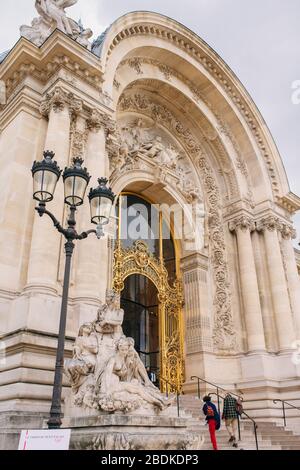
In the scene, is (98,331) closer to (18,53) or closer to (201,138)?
(18,53)

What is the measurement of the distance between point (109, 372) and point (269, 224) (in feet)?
36.0

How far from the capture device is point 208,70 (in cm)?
1578

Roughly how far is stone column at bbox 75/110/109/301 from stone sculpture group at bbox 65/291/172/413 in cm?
191

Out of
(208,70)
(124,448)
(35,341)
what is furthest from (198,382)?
(208,70)

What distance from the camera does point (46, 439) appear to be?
3.23m

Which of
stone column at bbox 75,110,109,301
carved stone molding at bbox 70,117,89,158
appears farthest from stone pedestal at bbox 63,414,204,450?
carved stone molding at bbox 70,117,89,158

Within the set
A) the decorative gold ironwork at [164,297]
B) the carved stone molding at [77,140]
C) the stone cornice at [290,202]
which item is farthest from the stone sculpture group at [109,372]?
the stone cornice at [290,202]

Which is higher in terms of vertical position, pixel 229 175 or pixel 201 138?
pixel 201 138

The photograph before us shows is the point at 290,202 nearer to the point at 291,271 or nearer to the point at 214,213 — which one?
the point at 291,271

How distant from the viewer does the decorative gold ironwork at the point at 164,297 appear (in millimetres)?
12594

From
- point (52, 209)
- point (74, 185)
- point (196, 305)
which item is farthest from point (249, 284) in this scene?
point (74, 185)

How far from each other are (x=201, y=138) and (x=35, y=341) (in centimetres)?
1178

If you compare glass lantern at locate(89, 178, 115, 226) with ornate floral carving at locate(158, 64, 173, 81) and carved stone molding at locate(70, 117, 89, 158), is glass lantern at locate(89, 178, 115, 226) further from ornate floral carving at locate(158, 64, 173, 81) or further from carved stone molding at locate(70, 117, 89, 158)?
ornate floral carving at locate(158, 64, 173, 81)

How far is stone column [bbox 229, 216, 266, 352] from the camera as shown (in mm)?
13414
